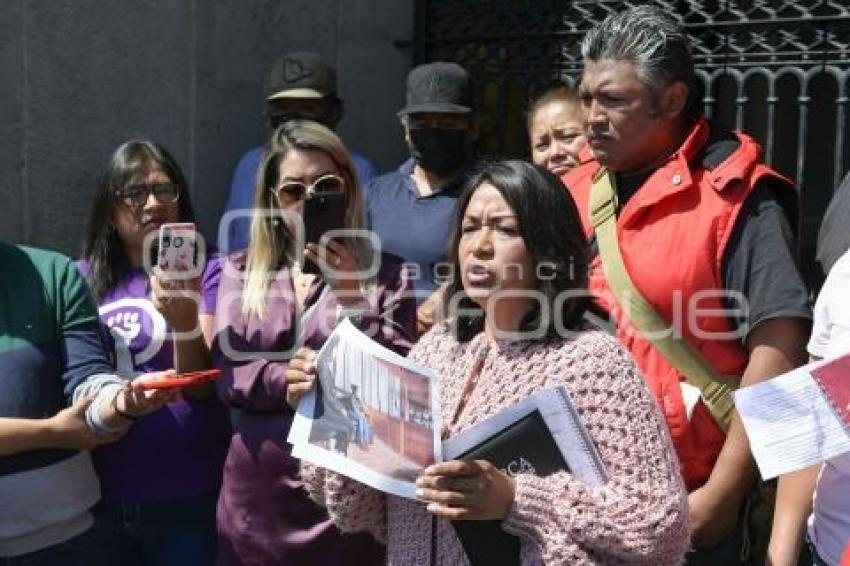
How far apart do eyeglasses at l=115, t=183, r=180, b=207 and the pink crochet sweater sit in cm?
161

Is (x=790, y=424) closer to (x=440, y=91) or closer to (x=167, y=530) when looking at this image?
(x=167, y=530)

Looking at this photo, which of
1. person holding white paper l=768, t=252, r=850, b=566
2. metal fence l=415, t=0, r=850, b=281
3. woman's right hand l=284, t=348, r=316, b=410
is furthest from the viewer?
metal fence l=415, t=0, r=850, b=281

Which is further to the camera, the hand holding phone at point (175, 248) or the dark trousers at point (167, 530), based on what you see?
the dark trousers at point (167, 530)

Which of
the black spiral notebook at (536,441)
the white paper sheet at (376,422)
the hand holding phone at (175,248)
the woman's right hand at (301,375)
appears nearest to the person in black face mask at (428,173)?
the hand holding phone at (175,248)

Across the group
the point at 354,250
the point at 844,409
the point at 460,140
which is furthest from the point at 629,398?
the point at 460,140

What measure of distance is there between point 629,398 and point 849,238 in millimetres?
857

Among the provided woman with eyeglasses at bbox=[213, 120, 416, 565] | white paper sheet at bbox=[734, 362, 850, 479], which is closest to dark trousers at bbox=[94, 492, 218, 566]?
woman with eyeglasses at bbox=[213, 120, 416, 565]

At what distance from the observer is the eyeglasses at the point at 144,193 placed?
3.93m

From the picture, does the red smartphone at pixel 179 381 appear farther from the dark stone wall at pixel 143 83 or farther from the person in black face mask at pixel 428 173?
the dark stone wall at pixel 143 83

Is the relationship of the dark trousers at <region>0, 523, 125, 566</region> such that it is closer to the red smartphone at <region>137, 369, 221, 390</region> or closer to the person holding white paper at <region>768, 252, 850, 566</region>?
the red smartphone at <region>137, 369, 221, 390</region>

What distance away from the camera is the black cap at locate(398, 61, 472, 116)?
477cm

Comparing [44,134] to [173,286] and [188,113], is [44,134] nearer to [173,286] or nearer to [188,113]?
[188,113]

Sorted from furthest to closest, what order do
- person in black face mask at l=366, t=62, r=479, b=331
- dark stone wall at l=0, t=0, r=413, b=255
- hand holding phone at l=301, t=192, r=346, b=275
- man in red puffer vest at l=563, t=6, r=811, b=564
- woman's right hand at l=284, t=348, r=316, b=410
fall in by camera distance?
dark stone wall at l=0, t=0, r=413, b=255 → person in black face mask at l=366, t=62, r=479, b=331 → hand holding phone at l=301, t=192, r=346, b=275 → man in red puffer vest at l=563, t=6, r=811, b=564 → woman's right hand at l=284, t=348, r=316, b=410

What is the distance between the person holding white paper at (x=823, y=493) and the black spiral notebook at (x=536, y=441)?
1.90 feet
